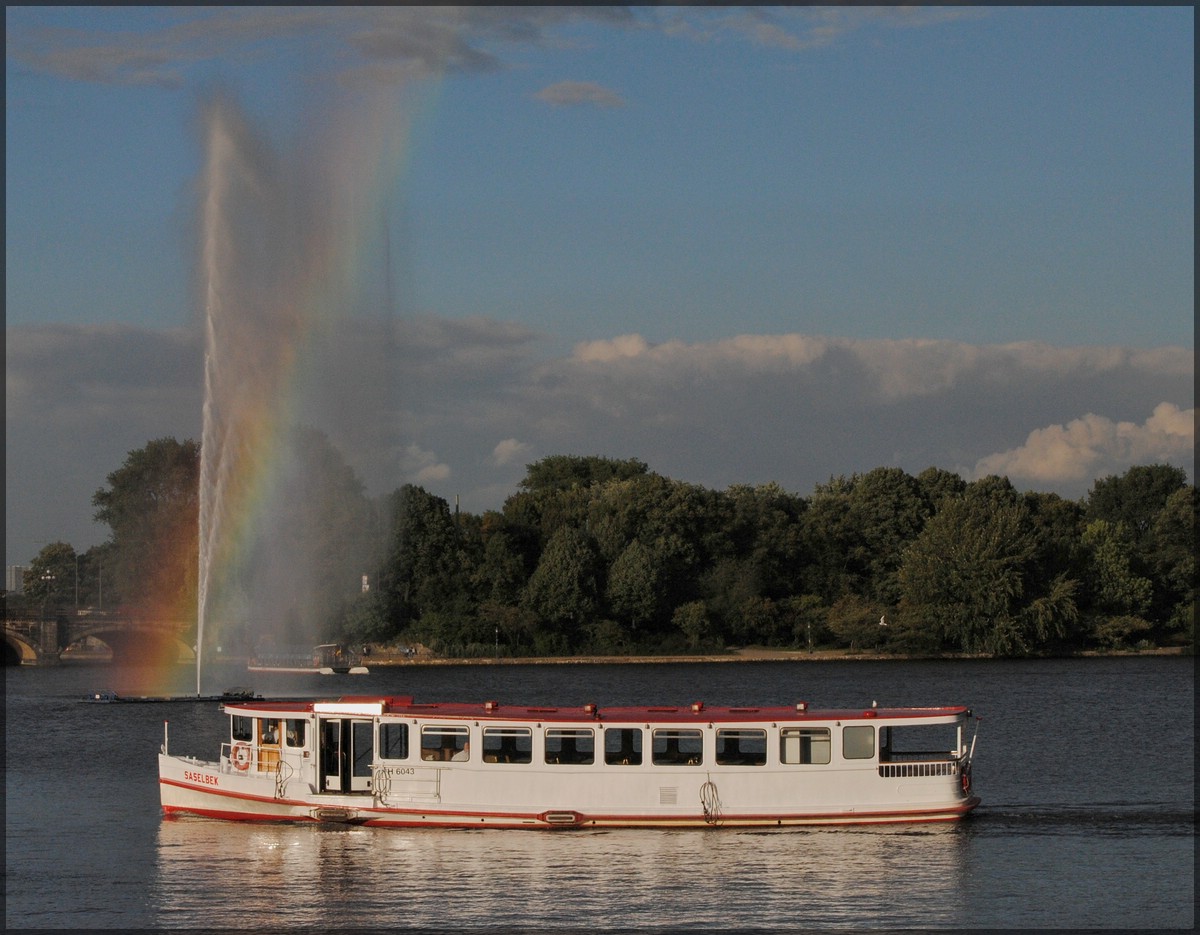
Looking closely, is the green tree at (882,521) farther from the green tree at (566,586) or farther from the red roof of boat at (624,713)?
the red roof of boat at (624,713)

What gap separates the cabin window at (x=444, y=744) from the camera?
42.5m

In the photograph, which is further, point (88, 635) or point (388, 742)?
point (88, 635)

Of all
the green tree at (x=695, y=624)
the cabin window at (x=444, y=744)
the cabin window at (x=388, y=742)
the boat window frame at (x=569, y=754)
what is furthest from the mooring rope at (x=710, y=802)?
the green tree at (x=695, y=624)

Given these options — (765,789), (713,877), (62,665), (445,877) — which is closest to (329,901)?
(445,877)

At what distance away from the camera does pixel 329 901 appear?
36125 mm

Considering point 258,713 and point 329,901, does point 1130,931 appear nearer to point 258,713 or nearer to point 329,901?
point 329,901

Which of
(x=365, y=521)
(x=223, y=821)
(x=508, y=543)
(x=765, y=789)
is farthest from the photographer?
(x=508, y=543)

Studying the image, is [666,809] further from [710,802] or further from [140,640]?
[140,640]

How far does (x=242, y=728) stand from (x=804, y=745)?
1550 centimetres

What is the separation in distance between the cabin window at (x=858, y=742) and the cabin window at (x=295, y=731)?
47.0 feet

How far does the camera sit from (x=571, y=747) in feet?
139

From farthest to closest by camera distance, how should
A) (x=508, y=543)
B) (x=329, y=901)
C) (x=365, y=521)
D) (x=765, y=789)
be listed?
(x=508, y=543) < (x=365, y=521) < (x=765, y=789) < (x=329, y=901)

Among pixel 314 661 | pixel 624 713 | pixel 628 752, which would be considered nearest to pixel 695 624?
pixel 314 661

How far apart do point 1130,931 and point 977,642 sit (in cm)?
9749
